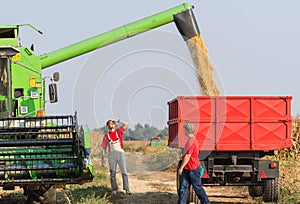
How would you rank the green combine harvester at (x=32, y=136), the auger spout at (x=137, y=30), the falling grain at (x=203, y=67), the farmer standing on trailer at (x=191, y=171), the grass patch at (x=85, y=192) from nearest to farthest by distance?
the green combine harvester at (x=32, y=136) → the farmer standing on trailer at (x=191, y=171) → the grass patch at (x=85, y=192) → the falling grain at (x=203, y=67) → the auger spout at (x=137, y=30)

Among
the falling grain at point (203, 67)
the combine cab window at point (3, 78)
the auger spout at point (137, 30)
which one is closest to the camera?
the combine cab window at point (3, 78)

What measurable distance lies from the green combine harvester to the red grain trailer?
2528mm

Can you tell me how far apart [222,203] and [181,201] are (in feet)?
9.34

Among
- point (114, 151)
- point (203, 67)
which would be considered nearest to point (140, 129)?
point (203, 67)

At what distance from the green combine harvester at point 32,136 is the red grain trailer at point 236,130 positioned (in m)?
2.53

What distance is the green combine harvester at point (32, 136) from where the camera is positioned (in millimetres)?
8391

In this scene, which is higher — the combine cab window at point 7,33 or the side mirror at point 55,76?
the combine cab window at point 7,33

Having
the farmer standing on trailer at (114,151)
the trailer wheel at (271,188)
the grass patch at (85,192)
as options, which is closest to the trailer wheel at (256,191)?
the trailer wheel at (271,188)

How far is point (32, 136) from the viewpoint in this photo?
29.6ft

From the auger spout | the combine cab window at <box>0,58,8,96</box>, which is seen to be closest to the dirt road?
the combine cab window at <box>0,58,8,96</box>

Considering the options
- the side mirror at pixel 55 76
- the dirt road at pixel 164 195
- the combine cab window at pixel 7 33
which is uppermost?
the combine cab window at pixel 7 33

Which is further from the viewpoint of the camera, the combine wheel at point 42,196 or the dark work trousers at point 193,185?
the combine wheel at point 42,196

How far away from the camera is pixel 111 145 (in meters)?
12.5

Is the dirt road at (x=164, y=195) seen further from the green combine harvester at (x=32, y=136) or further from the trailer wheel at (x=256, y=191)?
the green combine harvester at (x=32, y=136)
